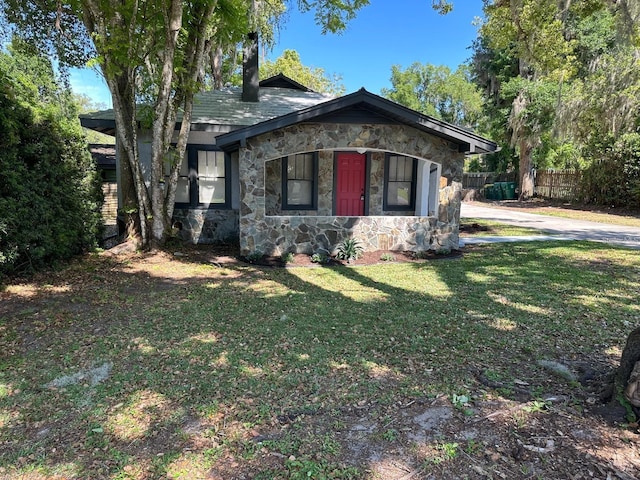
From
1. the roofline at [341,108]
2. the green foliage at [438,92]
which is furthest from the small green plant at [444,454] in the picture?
the green foliage at [438,92]

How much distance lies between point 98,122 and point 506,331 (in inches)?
359

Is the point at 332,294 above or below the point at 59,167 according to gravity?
below

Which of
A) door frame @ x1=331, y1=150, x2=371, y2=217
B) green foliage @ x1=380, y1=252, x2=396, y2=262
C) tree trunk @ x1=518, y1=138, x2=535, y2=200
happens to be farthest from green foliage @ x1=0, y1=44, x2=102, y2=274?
tree trunk @ x1=518, y1=138, x2=535, y2=200

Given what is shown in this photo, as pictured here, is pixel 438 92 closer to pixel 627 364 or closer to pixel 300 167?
pixel 300 167

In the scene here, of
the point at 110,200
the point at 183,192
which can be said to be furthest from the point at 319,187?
the point at 110,200

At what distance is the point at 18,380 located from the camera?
339 cm

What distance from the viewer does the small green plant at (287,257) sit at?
27.2ft

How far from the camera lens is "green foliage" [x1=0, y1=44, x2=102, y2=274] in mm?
5719

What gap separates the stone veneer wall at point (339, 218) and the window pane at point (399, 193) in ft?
7.05

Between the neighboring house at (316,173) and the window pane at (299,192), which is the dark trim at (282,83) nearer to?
the neighboring house at (316,173)

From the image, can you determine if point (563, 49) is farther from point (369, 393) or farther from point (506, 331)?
point (369, 393)

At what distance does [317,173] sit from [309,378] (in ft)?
25.3

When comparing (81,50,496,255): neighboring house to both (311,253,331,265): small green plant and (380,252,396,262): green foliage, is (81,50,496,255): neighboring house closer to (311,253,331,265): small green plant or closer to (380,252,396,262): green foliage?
(311,253,331,265): small green plant

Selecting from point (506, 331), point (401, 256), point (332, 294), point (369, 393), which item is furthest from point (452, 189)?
point (369, 393)
